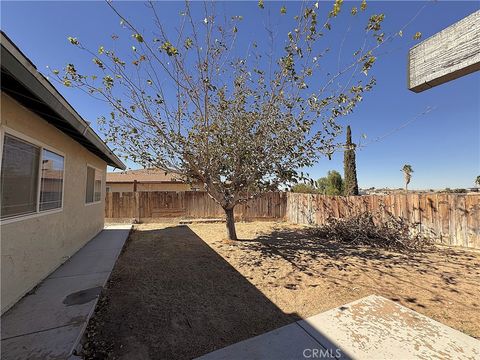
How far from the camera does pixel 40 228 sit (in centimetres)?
422

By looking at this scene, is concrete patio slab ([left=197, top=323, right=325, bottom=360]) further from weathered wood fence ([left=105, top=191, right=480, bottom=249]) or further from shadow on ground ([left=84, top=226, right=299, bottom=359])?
weathered wood fence ([left=105, top=191, right=480, bottom=249])

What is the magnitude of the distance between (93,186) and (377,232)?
9.71 metres

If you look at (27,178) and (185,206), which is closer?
Answer: (27,178)

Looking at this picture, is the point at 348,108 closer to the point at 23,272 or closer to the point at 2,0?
the point at 2,0

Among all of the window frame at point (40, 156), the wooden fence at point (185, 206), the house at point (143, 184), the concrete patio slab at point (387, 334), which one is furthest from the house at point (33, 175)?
the house at point (143, 184)

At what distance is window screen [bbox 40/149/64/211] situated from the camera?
4389 mm

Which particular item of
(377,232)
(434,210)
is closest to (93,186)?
(377,232)

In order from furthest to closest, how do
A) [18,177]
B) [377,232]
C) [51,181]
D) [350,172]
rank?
[350,172] < [377,232] < [51,181] < [18,177]

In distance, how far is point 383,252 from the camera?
661 cm

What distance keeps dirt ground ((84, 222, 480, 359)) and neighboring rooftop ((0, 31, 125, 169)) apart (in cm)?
290

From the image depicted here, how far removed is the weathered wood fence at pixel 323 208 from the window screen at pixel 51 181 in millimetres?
7203

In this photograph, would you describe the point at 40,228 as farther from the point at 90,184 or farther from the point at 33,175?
the point at 90,184

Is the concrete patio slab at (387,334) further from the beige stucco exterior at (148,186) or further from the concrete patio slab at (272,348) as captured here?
the beige stucco exterior at (148,186)

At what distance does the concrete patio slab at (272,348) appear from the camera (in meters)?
2.39
